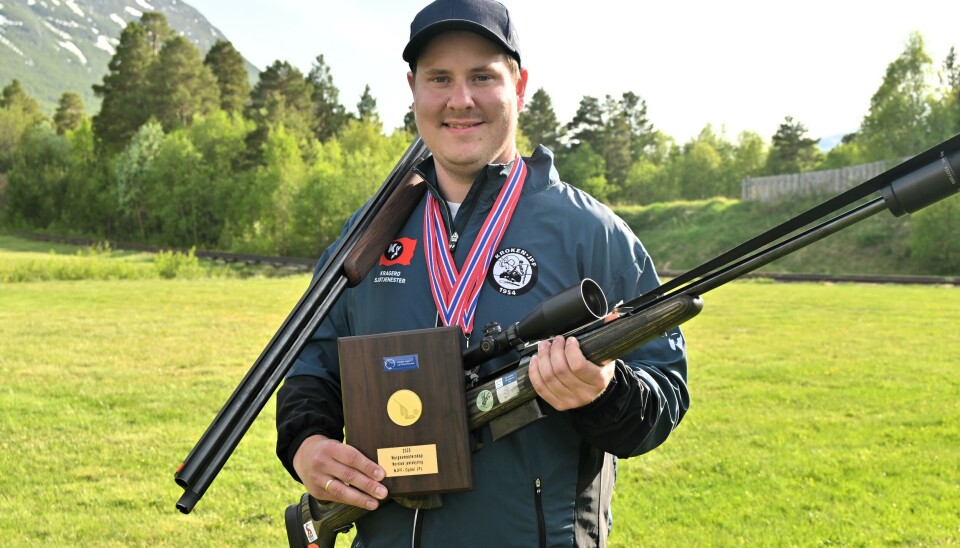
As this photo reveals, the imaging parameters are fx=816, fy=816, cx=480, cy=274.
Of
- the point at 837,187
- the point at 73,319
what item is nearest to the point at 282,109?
the point at 837,187

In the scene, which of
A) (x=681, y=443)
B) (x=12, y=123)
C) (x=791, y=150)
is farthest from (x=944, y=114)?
(x=12, y=123)

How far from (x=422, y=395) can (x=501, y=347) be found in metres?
0.30

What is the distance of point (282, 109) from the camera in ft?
247

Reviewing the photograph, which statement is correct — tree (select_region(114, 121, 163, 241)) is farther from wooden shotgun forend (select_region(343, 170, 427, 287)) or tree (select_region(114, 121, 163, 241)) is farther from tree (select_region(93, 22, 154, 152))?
wooden shotgun forend (select_region(343, 170, 427, 287))

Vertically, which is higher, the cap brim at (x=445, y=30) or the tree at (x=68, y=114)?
the tree at (x=68, y=114)

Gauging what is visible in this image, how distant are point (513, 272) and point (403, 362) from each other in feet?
1.62

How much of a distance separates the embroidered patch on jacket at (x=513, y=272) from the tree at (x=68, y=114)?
12728cm

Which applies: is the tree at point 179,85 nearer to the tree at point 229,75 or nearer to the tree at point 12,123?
the tree at point 229,75

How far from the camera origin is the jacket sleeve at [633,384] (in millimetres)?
2506

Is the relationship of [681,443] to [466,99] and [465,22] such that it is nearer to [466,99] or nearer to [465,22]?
[466,99]

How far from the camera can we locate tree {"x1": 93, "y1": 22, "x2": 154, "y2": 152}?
83.8 metres

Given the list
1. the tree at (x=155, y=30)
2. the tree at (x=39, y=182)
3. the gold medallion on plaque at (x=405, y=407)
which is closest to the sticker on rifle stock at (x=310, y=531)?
the gold medallion on plaque at (x=405, y=407)

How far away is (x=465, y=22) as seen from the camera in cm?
273

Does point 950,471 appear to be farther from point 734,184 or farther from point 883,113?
point 734,184
